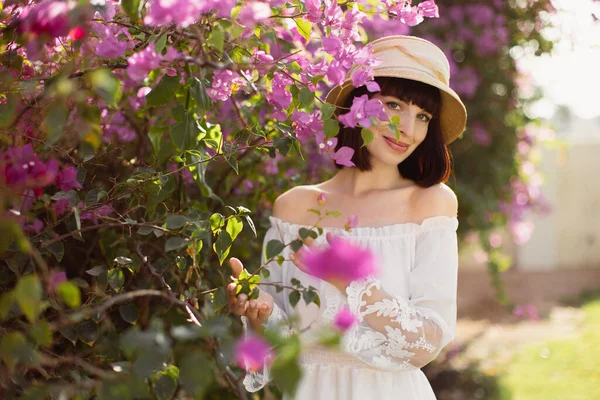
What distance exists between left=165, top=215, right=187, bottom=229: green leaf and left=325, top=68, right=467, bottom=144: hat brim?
0.74 m

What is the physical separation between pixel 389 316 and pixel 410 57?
2.44 ft

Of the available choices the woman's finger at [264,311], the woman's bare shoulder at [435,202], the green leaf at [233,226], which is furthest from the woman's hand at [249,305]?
the woman's bare shoulder at [435,202]

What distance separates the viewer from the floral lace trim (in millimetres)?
1789

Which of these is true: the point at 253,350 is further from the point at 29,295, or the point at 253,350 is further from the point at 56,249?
the point at 56,249

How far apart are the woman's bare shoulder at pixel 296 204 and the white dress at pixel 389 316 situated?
0.21ft

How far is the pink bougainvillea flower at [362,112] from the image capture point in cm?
141

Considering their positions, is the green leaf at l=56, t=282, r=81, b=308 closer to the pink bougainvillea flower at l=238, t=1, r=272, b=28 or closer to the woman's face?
the pink bougainvillea flower at l=238, t=1, r=272, b=28

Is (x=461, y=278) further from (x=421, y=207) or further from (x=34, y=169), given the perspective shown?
(x=34, y=169)

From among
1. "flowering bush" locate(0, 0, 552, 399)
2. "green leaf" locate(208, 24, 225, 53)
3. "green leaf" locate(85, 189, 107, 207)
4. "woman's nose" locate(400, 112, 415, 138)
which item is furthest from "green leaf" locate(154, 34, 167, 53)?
"woman's nose" locate(400, 112, 415, 138)

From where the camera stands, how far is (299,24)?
5.38ft

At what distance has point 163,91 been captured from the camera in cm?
135

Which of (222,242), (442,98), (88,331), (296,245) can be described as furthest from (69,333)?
(442,98)

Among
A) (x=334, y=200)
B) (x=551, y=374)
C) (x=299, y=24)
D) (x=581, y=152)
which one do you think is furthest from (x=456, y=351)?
(x=581, y=152)

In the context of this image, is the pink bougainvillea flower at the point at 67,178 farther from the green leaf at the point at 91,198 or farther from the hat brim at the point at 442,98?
the hat brim at the point at 442,98
